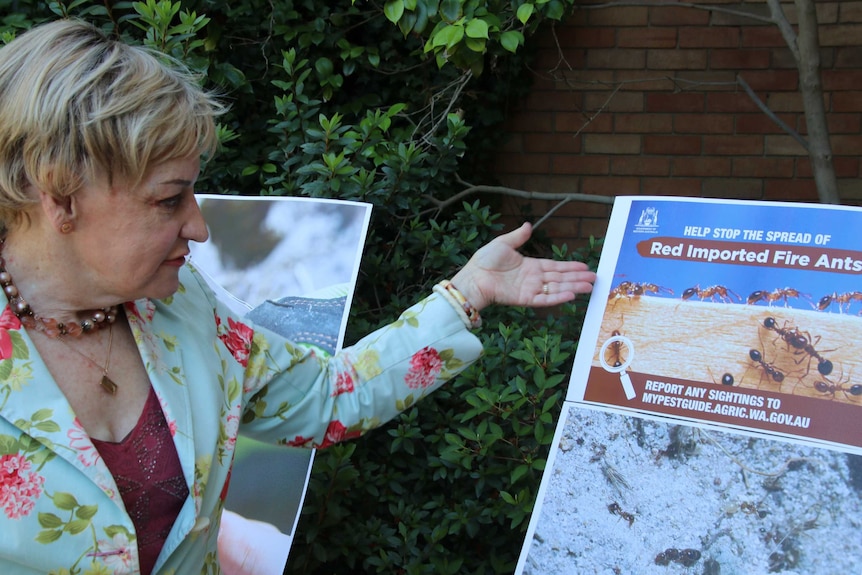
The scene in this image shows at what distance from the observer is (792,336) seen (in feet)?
5.54

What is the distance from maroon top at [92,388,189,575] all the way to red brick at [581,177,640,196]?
3.32m

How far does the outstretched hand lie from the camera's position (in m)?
1.91

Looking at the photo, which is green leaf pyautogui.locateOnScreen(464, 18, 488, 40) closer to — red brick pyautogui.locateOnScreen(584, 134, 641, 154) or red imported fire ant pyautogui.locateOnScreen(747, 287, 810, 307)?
red imported fire ant pyautogui.locateOnScreen(747, 287, 810, 307)

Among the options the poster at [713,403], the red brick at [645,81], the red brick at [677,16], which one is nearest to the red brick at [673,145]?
the red brick at [645,81]

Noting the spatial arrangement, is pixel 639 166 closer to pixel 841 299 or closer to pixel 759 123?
pixel 759 123

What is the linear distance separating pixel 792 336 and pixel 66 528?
1.33 meters

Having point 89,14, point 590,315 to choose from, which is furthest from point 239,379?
point 89,14

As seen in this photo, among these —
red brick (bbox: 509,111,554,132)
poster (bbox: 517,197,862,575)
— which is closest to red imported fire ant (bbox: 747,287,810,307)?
poster (bbox: 517,197,862,575)

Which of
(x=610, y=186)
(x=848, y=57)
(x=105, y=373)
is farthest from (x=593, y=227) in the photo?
(x=105, y=373)

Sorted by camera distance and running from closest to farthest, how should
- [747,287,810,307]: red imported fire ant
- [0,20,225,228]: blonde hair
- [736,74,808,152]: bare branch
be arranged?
[0,20,225,228]: blonde hair, [747,287,810,307]: red imported fire ant, [736,74,808,152]: bare branch

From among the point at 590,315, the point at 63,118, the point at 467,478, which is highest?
the point at 63,118

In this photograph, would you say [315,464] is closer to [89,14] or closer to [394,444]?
[394,444]

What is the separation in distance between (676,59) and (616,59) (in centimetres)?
29

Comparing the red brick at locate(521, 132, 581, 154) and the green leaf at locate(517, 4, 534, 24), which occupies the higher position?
the green leaf at locate(517, 4, 534, 24)
